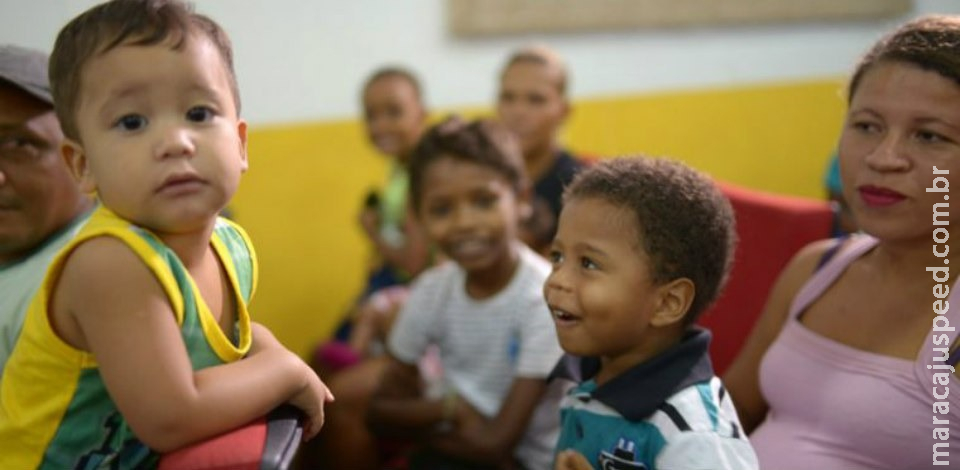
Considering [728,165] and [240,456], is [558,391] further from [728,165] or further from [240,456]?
[728,165]

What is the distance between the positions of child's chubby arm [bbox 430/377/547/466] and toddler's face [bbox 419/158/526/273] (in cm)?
24

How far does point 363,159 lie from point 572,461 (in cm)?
223

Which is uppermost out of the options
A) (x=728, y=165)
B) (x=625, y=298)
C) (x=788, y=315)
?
(x=625, y=298)

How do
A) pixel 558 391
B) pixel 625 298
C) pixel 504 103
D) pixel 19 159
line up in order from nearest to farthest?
1. pixel 625 298
2. pixel 19 159
3. pixel 558 391
4. pixel 504 103

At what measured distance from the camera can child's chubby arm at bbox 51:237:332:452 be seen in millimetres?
926

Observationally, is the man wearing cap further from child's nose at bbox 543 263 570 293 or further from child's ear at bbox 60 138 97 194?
child's nose at bbox 543 263 570 293

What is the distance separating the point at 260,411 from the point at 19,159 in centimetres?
58

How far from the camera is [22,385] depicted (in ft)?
3.34

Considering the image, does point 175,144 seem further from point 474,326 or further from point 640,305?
point 474,326

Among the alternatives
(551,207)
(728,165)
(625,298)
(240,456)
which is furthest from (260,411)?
(728,165)

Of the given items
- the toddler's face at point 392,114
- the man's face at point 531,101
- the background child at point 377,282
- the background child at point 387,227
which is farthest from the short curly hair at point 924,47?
the toddler's face at point 392,114

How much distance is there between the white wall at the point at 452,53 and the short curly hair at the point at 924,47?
134 cm

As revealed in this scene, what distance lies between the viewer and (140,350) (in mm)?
925

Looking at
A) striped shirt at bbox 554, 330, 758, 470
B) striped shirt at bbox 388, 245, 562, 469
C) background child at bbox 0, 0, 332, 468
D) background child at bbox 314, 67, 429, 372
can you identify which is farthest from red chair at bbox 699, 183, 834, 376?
background child at bbox 0, 0, 332, 468
